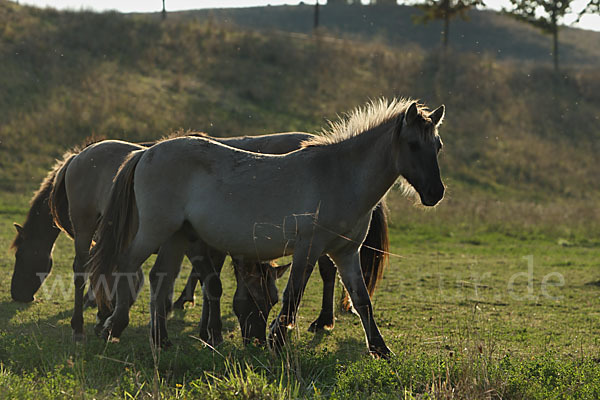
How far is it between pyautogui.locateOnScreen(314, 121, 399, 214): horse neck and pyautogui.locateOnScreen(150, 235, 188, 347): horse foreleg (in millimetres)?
1798

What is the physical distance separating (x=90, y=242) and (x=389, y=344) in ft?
11.4

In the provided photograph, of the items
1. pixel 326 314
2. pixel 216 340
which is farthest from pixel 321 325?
pixel 216 340

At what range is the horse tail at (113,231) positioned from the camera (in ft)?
21.5

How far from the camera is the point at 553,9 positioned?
144 ft

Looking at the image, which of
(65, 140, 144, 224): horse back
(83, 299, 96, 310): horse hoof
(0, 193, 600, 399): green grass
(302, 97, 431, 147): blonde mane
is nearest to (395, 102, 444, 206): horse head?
(302, 97, 431, 147): blonde mane

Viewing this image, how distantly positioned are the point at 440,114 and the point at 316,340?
2.81m

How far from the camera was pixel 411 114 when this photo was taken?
18.7 feet

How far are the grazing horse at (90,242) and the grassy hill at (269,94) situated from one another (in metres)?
12.9

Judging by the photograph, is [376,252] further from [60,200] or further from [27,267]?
[27,267]

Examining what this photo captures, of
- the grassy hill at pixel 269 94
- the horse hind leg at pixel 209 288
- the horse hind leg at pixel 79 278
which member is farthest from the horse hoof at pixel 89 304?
the grassy hill at pixel 269 94

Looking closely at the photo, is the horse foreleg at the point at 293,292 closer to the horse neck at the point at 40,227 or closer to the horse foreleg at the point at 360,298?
the horse foreleg at the point at 360,298

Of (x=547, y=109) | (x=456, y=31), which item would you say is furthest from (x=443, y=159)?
(x=456, y=31)

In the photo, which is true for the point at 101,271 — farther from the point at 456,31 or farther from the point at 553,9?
the point at 456,31

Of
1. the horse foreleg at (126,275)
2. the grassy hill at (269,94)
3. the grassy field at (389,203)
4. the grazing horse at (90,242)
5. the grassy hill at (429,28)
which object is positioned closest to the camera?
the grassy field at (389,203)
